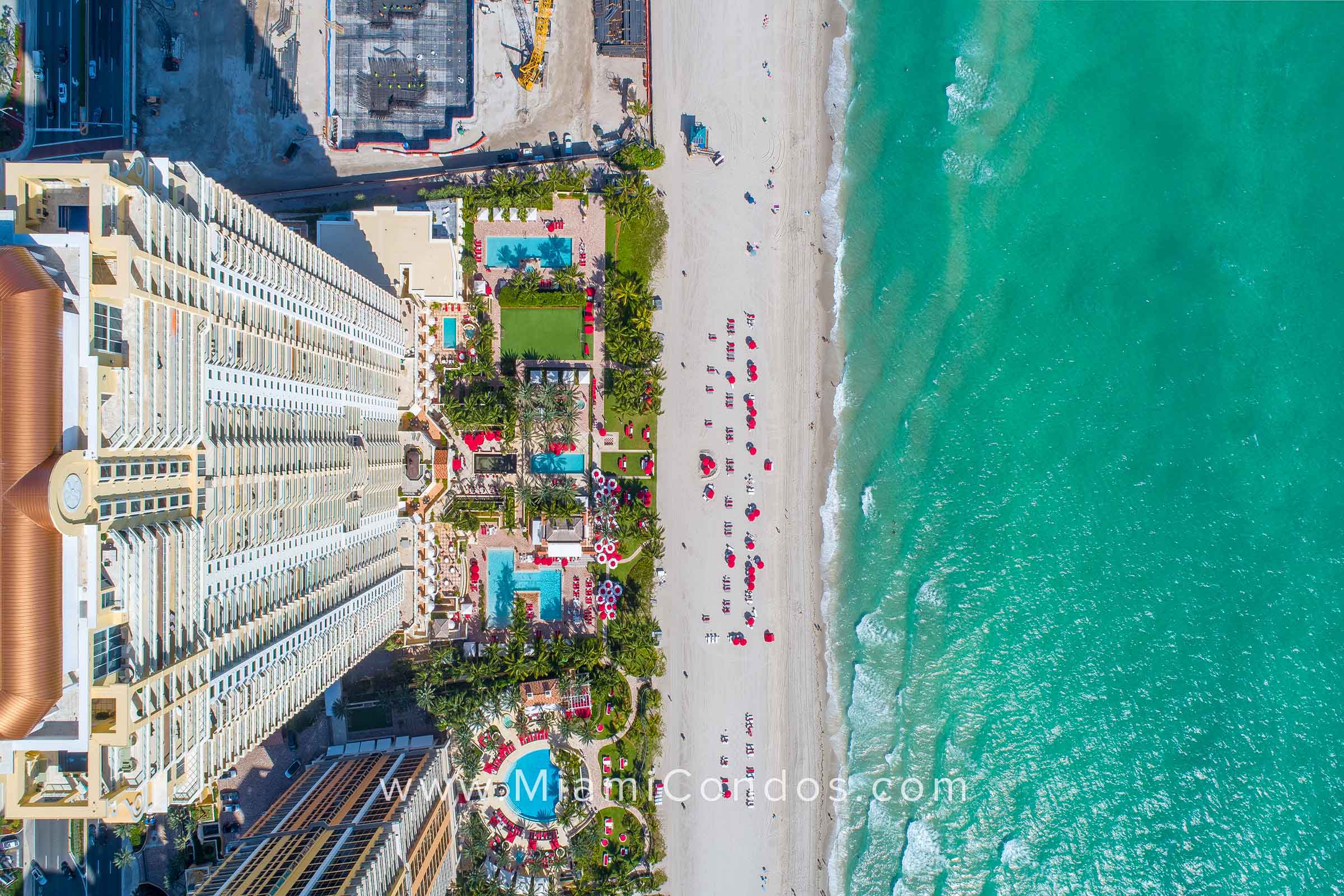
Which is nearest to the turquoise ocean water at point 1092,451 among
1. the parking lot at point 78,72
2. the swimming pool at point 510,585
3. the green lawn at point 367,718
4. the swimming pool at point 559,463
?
the swimming pool at point 559,463

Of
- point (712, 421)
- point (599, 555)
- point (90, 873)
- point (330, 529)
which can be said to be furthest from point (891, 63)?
point (90, 873)

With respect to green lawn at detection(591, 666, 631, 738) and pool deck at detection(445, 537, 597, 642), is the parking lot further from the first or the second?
green lawn at detection(591, 666, 631, 738)

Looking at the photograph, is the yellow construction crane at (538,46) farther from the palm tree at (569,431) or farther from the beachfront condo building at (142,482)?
the beachfront condo building at (142,482)

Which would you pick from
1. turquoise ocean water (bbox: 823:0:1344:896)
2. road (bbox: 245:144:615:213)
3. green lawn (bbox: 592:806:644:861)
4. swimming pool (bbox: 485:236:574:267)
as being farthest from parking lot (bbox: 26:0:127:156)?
green lawn (bbox: 592:806:644:861)

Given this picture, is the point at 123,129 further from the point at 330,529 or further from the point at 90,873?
the point at 90,873

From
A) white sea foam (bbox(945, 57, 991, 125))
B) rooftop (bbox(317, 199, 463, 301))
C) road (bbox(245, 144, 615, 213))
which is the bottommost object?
rooftop (bbox(317, 199, 463, 301))

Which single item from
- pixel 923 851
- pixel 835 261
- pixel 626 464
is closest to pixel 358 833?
pixel 626 464
